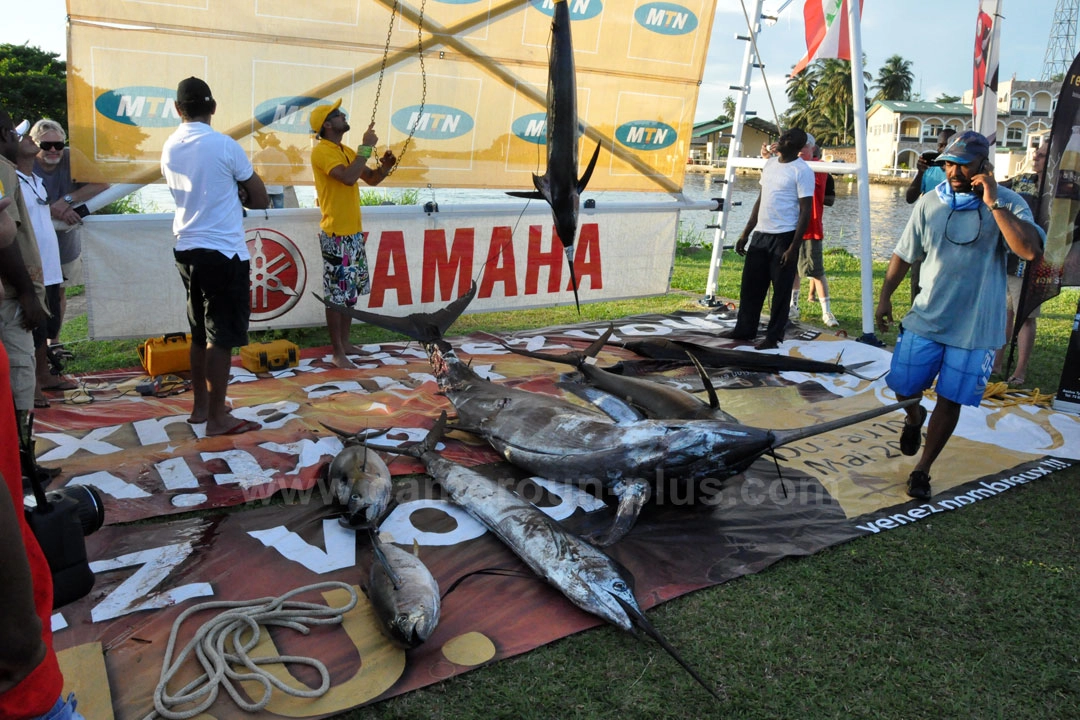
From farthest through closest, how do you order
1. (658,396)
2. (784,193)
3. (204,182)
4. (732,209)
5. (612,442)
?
1. (732,209)
2. (784,193)
3. (658,396)
4. (204,182)
5. (612,442)

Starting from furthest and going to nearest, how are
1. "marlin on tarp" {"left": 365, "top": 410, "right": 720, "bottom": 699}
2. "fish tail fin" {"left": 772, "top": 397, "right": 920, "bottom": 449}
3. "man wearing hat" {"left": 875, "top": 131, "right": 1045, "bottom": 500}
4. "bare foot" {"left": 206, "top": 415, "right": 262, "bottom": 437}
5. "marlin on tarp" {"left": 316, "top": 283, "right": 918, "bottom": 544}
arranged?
"bare foot" {"left": 206, "top": 415, "right": 262, "bottom": 437}
"man wearing hat" {"left": 875, "top": 131, "right": 1045, "bottom": 500}
"marlin on tarp" {"left": 316, "top": 283, "right": 918, "bottom": 544}
"fish tail fin" {"left": 772, "top": 397, "right": 920, "bottom": 449}
"marlin on tarp" {"left": 365, "top": 410, "right": 720, "bottom": 699}

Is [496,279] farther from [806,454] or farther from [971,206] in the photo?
[971,206]

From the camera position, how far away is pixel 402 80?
736cm

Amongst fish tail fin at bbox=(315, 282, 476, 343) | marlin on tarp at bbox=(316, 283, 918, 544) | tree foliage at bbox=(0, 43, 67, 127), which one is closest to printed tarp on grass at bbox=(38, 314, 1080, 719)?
marlin on tarp at bbox=(316, 283, 918, 544)

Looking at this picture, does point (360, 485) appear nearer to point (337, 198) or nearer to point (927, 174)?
point (337, 198)

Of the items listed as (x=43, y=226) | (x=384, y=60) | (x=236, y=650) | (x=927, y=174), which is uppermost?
(x=384, y=60)

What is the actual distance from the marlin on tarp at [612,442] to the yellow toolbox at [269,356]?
1918 mm

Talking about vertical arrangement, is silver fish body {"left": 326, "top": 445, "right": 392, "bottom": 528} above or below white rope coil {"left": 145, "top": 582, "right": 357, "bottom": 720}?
above

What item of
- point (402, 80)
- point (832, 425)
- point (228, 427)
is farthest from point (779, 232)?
point (228, 427)

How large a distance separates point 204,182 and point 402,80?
353 cm

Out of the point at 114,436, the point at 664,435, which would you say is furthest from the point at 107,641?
the point at 664,435

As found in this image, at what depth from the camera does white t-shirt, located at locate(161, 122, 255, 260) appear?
433cm

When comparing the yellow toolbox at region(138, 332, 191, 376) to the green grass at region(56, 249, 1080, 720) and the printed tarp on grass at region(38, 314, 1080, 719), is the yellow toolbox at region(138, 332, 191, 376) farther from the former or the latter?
the green grass at region(56, 249, 1080, 720)

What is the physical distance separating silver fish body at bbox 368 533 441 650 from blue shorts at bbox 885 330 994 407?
293 cm
